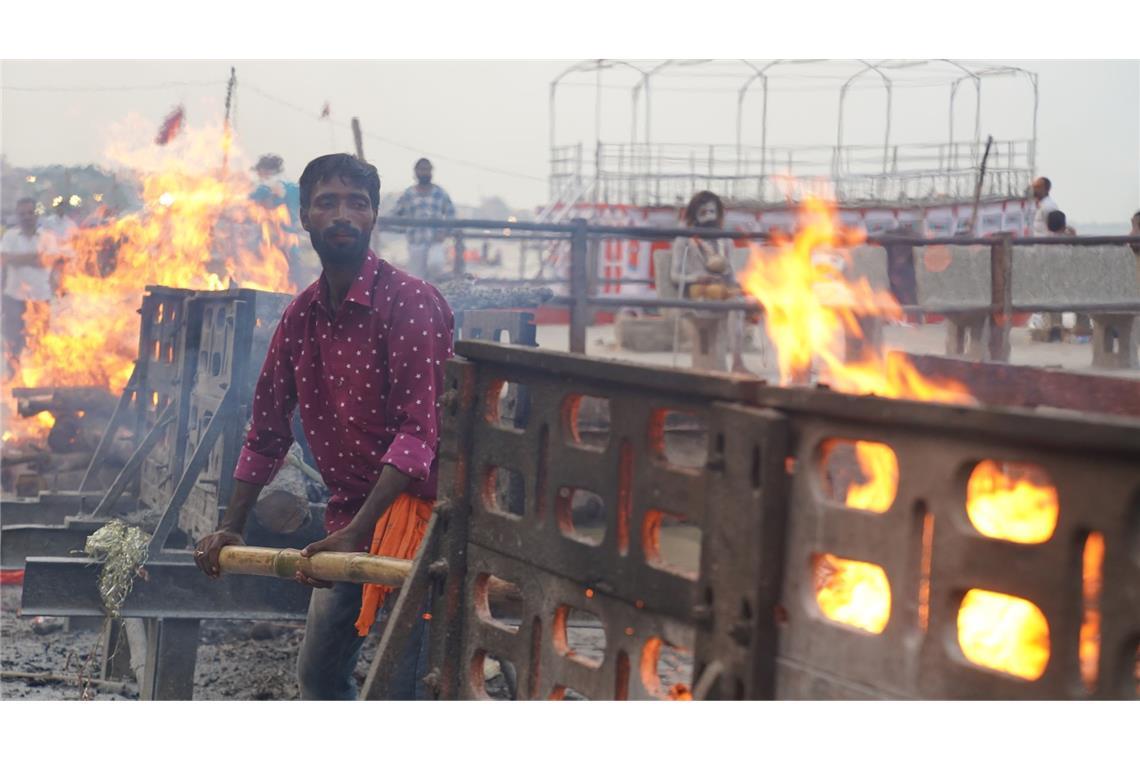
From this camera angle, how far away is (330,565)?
3.62 metres

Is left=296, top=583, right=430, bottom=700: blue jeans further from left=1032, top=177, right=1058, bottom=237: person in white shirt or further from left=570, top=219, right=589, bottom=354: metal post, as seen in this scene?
left=1032, top=177, right=1058, bottom=237: person in white shirt

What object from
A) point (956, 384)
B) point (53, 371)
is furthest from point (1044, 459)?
point (53, 371)

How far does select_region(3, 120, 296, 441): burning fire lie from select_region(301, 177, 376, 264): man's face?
13.7ft

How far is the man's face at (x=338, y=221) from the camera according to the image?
402cm

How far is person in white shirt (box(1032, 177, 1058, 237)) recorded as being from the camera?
10516 millimetres

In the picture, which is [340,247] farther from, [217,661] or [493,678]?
[217,661]

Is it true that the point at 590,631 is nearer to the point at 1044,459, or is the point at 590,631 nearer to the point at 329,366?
the point at 329,366

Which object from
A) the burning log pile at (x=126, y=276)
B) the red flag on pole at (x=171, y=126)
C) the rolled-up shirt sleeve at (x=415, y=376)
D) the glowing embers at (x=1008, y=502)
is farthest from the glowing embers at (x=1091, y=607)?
the burning log pile at (x=126, y=276)

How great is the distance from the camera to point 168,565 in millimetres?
5012

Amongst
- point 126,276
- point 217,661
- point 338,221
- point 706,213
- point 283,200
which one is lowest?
point 217,661

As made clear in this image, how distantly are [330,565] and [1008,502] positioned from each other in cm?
205

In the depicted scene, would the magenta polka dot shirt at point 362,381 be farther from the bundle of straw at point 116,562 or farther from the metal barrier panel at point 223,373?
the metal barrier panel at point 223,373

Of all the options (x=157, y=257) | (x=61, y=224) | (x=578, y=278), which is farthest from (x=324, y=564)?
(x=61, y=224)

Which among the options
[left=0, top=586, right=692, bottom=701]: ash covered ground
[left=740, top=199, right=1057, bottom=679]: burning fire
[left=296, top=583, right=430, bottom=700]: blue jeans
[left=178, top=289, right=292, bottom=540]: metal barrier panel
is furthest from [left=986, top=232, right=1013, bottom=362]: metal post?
[left=296, top=583, right=430, bottom=700]: blue jeans
